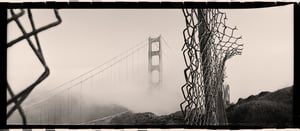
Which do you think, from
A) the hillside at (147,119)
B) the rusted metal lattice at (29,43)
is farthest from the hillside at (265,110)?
the rusted metal lattice at (29,43)

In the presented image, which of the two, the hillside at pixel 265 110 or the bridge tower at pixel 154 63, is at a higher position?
the bridge tower at pixel 154 63

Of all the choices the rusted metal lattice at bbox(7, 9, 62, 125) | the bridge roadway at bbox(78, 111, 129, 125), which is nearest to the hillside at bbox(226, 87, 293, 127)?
the bridge roadway at bbox(78, 111, 129, 125)

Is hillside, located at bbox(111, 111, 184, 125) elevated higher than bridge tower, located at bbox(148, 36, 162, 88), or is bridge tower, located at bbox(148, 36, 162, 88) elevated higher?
bridge tower, located at bbox(148, 36, 162, 88)

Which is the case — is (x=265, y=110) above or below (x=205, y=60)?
below

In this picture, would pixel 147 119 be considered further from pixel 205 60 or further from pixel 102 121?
pixel 205 60

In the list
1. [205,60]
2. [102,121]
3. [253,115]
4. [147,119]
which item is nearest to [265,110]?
[253,115]

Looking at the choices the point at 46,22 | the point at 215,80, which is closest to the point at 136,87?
the point at 215,80

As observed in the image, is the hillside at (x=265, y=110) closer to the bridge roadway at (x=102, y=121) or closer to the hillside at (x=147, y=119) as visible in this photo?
the hillside at (x=147, y=119)

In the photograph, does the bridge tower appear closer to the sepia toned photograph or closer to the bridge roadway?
the sepia toned photograph

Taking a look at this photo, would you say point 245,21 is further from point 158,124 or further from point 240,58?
point 158,124
